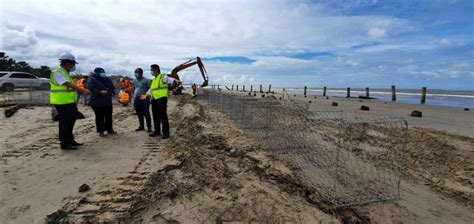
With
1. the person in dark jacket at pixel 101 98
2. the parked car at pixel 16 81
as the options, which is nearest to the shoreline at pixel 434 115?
the person in dark jacket at pixel 101 98

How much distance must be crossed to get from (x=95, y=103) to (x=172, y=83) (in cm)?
193

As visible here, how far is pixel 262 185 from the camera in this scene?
4309 millimetres

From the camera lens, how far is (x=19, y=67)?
136ft

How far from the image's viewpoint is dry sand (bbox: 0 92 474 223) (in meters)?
3.45

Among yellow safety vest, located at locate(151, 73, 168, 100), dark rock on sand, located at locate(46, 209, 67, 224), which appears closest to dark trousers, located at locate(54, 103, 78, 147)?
yellow safety vest, located at locate(151, 73, 168, 100)

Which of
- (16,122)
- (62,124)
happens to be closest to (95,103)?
(62,124)

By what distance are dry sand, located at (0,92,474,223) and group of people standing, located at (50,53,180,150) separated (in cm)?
60

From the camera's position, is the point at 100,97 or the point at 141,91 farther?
the point at 141,91

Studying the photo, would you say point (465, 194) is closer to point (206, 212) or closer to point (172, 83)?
point (206, 212)

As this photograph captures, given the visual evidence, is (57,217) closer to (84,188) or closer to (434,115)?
(84,188)

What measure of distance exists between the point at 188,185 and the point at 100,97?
14.8 feet

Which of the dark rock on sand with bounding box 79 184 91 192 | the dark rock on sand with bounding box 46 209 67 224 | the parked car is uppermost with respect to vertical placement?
the parked car

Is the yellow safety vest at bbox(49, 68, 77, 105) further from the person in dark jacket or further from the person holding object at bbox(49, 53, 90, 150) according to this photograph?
the person in dark jacket

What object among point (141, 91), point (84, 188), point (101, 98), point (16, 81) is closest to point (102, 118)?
point (101, 98)
